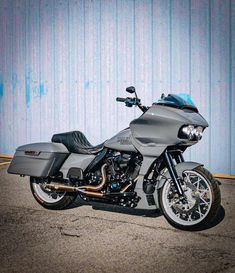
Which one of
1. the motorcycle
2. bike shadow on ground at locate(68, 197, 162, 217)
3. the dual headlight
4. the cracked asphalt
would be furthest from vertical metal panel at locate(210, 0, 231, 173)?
the dual headlight

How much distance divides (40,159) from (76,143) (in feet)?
1.39

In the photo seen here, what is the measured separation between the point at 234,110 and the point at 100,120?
90.5 inches

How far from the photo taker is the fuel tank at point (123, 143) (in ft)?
16.8

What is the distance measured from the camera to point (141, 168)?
199 inches

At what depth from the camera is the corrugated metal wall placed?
296 inches

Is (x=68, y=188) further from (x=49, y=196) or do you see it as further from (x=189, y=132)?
(x=189, y=132)

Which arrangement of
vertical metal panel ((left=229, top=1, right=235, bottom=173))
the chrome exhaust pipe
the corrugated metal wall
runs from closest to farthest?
the chrome exhaust pipe, vertical metal panel ((left=229, top=1, right=235, bottom=173)), the corrugated metal wall

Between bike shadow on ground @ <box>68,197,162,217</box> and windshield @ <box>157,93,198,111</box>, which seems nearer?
windshield @ <box>157,93,198,111</box>

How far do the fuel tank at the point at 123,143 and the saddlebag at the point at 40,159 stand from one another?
0.64m

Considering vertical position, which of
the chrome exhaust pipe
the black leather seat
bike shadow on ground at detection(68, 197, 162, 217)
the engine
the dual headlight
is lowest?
bike shadow on ground at detection(68, 197, 162, 217)

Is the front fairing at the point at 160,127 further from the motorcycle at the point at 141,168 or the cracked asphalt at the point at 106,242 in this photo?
the cracked asphalt at the point at 106,242

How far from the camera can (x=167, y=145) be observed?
4.86 metres

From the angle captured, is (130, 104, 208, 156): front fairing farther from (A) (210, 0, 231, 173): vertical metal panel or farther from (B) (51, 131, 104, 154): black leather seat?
(A) (210, 0, 231, 173): vertical metal panel

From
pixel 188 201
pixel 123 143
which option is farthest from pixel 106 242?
pixel 123 143
